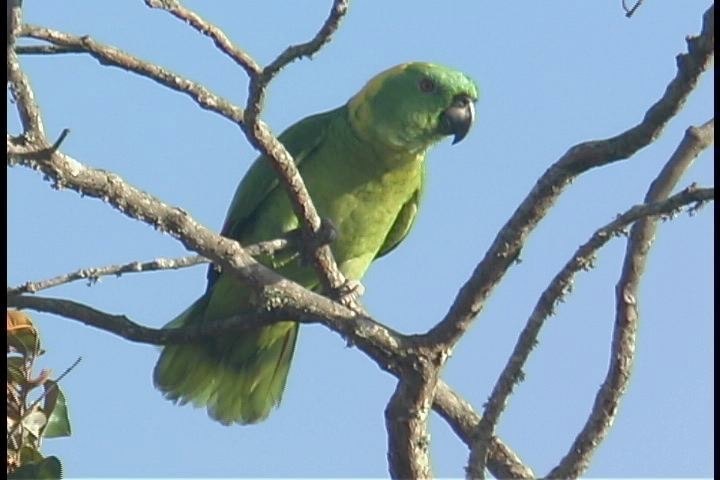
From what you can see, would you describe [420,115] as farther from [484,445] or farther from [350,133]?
[484,445]

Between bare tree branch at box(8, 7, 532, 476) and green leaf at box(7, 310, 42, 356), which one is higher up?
bare tree branch at box(8, 7, 532, 476)

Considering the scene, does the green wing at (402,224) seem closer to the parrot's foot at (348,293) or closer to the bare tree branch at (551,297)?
the parrot's foot at (348,293)

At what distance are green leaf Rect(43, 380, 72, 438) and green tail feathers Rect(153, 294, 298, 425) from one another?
1.41m

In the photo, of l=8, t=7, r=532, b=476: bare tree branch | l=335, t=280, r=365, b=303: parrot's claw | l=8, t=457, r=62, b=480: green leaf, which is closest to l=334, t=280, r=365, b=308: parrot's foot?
l=335, t=280, r=365, b=303: parrot's claw

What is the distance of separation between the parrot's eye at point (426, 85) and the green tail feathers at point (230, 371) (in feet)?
3.24

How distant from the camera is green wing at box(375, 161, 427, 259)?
4277 mm

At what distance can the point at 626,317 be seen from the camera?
8.54ft

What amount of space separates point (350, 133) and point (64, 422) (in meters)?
1.88

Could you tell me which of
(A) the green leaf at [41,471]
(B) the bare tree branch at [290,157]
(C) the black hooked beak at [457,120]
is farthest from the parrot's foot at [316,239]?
(A) the green leaf at [41,471]

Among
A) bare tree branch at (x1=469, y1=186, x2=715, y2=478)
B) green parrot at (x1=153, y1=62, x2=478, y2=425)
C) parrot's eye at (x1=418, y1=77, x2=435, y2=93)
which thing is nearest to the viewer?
bare tree branch at (x1=469, y1=186, x2=715, y2=478)

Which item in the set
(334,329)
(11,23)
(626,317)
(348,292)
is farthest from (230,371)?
(11,23)

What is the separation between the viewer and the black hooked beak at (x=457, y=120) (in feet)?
13.6

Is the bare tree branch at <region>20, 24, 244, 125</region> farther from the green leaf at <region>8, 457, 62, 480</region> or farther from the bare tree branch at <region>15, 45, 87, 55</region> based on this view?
the green leaf at <region>8, 457, 62, 480</region>

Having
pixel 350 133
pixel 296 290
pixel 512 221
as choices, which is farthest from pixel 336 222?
pixel 512 221
